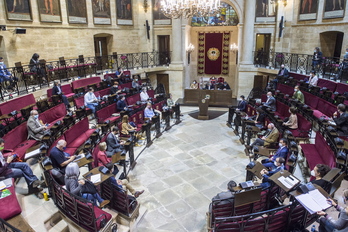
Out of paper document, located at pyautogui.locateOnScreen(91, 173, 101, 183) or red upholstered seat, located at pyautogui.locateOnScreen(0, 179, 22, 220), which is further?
paper document, located at pyautogui.locateOnScreen(91, 173, 101, 183)

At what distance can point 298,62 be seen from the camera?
15.0 metres

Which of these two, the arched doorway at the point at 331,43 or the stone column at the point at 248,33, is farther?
the stone column at the point at 248,33

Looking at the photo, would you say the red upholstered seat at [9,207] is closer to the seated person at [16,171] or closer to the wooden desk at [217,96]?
the seated person at [16,171]

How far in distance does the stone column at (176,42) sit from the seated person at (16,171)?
13.2 meters

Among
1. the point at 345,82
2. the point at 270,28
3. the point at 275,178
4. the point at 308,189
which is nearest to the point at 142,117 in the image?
the point at 275,178

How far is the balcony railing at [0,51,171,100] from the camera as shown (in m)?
9.78

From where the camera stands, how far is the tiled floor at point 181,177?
5621 millimetres

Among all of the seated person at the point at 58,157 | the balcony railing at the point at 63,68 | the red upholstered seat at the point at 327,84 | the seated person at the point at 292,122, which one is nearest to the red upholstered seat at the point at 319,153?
the seated person at the point at 292,122

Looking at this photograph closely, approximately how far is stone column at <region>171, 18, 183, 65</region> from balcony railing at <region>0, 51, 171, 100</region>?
81 centimetres

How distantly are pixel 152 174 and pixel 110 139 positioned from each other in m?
1.64

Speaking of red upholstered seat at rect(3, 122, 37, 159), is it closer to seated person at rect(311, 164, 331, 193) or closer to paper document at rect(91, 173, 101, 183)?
paper document at rect(91, 173, 101, 183)

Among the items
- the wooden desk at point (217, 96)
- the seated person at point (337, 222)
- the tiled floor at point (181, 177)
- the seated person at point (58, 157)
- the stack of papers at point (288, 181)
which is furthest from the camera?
the wooden desk at point (217, 96)

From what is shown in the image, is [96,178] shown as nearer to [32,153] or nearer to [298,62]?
[32,153]

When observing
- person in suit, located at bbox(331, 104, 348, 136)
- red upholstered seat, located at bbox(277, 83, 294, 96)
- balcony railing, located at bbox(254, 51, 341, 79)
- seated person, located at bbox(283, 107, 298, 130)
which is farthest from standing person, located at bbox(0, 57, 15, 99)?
balcony railing, located at bbox(254, 51, 341, 79)
